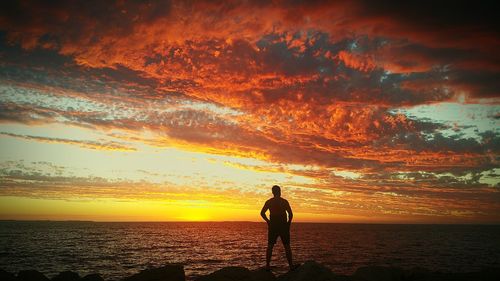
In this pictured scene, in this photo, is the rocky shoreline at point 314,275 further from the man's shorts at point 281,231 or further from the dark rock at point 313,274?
the man's shorts at point 281,231

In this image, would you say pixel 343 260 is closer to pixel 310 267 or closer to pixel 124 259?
pixel 124 259

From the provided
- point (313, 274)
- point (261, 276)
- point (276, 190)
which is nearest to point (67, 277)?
point (261, 276)

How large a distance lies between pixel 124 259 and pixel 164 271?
28.9 m

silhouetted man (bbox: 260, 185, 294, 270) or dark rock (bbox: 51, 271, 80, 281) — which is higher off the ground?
silhouetted man (bbox: 260, 185, 294, 270)

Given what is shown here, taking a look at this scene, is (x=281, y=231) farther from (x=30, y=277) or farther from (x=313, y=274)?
(x=30, y=277)

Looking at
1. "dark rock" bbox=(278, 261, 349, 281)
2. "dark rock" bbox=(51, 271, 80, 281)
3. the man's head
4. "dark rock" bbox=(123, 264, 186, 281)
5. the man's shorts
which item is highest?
the man's head

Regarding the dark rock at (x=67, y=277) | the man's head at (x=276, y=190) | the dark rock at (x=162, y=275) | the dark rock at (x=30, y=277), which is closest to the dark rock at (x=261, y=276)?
the man's head at (x=276, y=190)

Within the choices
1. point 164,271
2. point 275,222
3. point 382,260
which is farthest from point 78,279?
point 382,260

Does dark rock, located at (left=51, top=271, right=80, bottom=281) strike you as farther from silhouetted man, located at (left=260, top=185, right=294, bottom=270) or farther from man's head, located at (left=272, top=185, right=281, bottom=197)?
man's head, located at (left=272, top=185, right=281, bottom=197)

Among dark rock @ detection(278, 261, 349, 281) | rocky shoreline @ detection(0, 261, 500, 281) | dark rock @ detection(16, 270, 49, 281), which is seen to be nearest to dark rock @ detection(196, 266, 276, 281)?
rocky shoreline @ detection(0, 261, 500, 281)

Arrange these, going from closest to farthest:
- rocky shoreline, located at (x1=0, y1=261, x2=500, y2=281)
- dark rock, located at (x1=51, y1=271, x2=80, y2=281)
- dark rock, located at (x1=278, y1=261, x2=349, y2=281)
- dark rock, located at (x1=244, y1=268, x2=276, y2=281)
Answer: dark rock, located at (x1=278, y1=261, x2=349, y2=281), rocky shoreline, located at (x1=0, y1=261, x2=500, y2=281), dark rock, located at (x1=244, y1=268, x2=276, y2=281), dark rock, located at (x1=51, y1=271, x2=80, y2=281)

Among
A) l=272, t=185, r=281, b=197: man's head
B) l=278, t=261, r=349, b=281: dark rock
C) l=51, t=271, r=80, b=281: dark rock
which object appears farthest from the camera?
l=51, t=271, r=80, b=281: dark rock

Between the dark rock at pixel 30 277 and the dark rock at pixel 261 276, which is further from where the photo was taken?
the dark rock at pixel 30 277

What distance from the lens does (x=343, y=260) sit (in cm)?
3512
